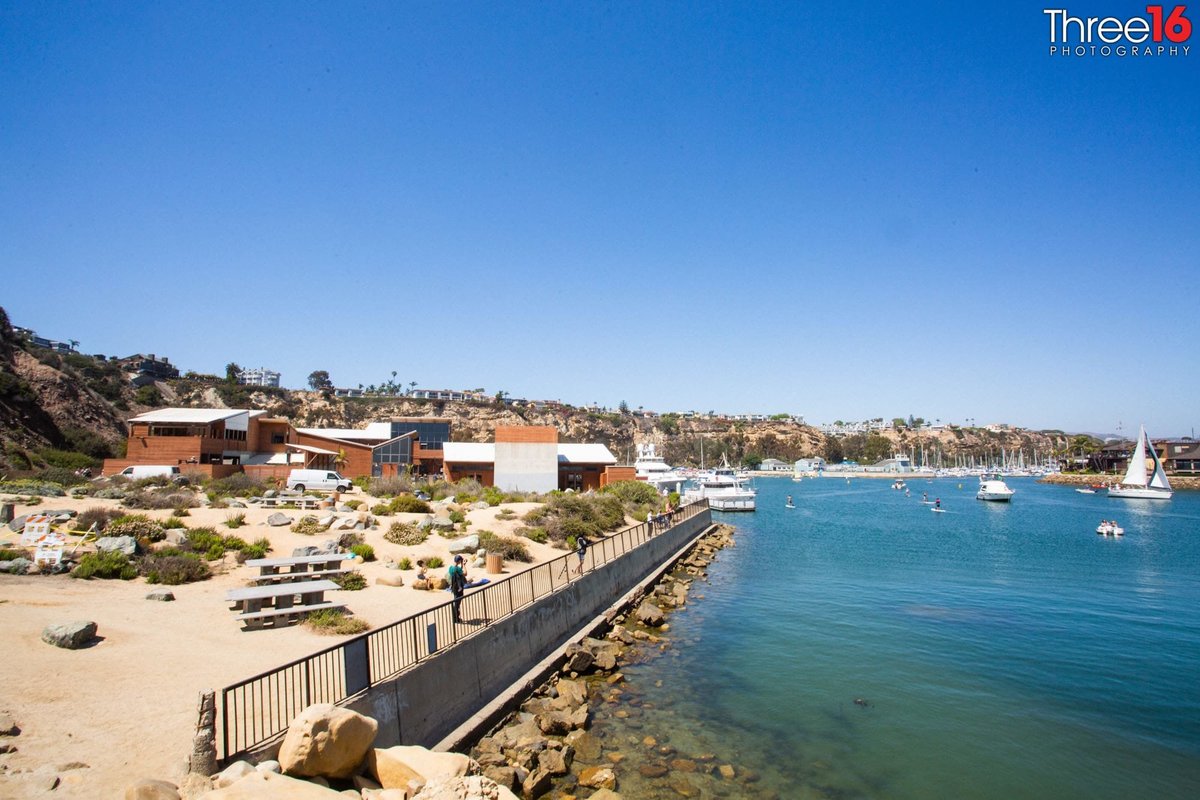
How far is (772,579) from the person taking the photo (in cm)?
3378

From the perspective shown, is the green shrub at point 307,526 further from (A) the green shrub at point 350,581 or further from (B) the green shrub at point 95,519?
(A) the green shrub at point 350,581

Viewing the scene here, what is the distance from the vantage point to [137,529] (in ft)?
71.4

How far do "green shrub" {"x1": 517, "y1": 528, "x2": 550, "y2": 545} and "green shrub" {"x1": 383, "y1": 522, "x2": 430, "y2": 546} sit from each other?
4658mm

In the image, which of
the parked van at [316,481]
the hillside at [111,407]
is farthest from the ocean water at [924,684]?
the hillside at [111,407]

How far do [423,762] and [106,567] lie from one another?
1397 cm

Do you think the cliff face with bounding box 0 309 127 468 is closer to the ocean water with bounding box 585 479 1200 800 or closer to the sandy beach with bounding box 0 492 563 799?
the sandy beach with bounding box 0 492 563 799

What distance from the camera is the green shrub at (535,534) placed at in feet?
98.9

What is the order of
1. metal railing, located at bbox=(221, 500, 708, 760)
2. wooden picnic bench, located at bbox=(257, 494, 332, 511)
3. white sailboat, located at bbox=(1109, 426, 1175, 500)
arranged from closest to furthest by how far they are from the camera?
metal railing, located at bbox=(221, 500, 708, 760) → wooden picnic bench, located at bbox=(257, 494, 332, 511) → white sailboat, located at bbox=(1109, 426, 1175, 500)

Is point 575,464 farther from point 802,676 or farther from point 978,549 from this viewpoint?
point 802,676

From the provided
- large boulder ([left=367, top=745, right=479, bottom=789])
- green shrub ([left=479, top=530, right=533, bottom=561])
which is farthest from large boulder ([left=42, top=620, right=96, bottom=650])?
green shrub ([left=479, top=530, right=533, bottom=561])

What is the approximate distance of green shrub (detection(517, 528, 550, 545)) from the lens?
98.9ft

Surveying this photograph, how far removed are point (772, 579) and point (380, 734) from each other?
26.4 metres

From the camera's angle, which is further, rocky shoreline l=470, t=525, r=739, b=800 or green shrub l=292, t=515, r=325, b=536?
green shrub l=292, t=515, r=325, b=536

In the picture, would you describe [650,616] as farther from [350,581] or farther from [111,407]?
[111,407]
